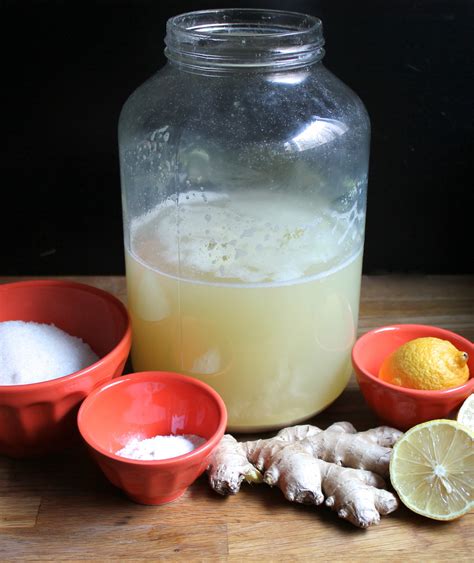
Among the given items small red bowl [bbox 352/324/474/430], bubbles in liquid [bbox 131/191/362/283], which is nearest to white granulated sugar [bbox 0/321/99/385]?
bubbles in liquid [bbox 131/191/362/283]

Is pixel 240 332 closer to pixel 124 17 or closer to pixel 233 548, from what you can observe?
pixel 233 548

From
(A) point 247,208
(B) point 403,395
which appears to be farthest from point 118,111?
(B) point 403,395

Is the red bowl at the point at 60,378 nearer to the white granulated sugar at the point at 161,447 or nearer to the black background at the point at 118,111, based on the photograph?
the white granulated sugar at the point at 161,447

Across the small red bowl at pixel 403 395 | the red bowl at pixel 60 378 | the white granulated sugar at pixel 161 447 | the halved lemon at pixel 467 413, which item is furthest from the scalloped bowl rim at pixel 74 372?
the halved lemon at pixel 467 413

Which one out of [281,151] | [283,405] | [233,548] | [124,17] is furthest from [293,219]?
[124,17]

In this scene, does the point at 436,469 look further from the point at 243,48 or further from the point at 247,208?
the point at 243,48
